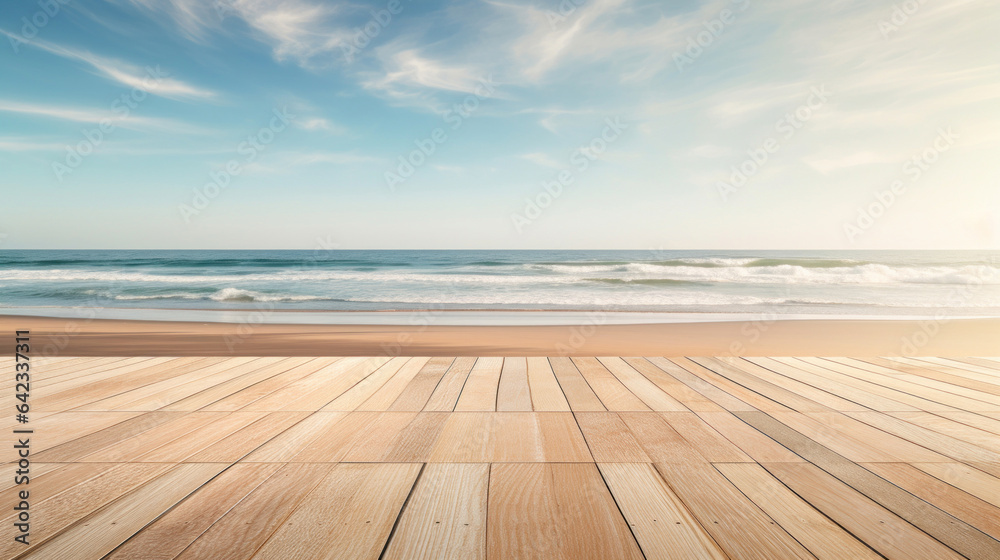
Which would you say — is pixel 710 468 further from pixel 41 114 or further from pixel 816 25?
pixel 41 114

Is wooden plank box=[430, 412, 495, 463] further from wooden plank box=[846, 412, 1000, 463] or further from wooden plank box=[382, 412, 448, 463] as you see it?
wooden plank box=[846, 412, 1000, 463]

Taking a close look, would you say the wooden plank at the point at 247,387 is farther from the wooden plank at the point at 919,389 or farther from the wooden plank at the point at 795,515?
the wooden plank at the point at 919,389

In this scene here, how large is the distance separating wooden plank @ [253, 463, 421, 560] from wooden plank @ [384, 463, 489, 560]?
1.7 inches

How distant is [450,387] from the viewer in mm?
2525

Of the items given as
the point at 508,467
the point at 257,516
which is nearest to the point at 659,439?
the point at 508,467

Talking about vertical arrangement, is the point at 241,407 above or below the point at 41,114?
below

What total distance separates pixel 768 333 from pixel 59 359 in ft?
27.7

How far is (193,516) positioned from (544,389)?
177cm

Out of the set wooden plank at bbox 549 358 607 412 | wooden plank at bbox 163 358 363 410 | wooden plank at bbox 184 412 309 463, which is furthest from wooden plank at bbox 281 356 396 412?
wooden plank at bbox 549 358 607 412

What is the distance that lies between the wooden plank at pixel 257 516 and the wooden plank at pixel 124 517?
0.21 meters

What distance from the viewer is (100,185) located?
687 inches

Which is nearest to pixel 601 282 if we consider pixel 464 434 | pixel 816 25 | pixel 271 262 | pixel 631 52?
pixel 631 52

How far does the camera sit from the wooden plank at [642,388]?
85.8 inches

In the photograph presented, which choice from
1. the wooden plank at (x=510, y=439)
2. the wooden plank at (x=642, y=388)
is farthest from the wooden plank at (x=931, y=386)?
the wooden plank at (x=510, y=439)
